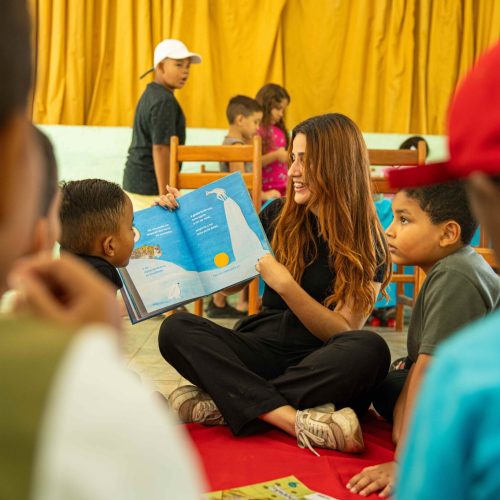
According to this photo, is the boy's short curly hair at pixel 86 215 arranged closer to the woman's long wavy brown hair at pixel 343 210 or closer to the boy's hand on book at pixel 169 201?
the boy's hand on book at pixel 169 201

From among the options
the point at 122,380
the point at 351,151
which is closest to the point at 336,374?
the point at 351,151

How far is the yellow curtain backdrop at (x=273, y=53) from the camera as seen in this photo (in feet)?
13.6

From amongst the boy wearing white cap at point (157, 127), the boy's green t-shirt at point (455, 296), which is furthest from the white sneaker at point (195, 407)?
the boy wearing white cap at point (157, 127)

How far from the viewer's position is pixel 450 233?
1.52m

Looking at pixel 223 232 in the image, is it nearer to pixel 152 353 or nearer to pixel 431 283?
pixel 431 283

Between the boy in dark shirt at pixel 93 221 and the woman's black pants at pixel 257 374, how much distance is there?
0.71 ft

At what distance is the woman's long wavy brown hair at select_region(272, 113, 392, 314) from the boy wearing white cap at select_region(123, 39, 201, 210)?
4.87 feet

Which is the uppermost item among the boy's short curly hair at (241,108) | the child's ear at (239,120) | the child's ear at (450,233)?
the boy's short curly hair at (241,108)

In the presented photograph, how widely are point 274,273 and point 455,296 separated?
453 millimetres

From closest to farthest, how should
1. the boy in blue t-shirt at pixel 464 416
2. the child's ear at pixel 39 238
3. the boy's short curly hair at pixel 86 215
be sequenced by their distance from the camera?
the boy in blue t-shirt at pixel 464 416
the child's ear at pixel 39 238
the boy's short curly hair at pixel 86 215

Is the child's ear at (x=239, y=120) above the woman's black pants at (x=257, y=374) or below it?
above

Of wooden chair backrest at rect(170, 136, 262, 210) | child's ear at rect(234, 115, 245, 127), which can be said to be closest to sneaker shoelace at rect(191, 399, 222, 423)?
wooden chair backrest at rect(170, 136, 262, 210)

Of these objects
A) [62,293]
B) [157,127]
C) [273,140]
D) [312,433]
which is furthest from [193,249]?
[273,140]

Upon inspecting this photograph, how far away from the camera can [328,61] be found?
14.4 feet
